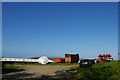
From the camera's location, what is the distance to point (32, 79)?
774cm

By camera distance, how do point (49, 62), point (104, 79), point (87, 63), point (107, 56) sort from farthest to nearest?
point (49, 62)
point (107, 56)
point (87, 63)
point (104, 79)

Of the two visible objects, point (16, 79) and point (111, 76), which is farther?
point (16, 79)

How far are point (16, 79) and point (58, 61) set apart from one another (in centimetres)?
1406

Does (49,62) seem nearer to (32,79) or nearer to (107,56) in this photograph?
(107,56)

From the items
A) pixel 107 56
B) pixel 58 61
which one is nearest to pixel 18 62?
pixel 58 61

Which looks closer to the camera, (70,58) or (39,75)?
(39,75)

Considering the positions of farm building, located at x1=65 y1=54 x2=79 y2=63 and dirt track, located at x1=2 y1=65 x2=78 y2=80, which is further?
farm building, located at x1=65 y1=54 x2=79 y2=63

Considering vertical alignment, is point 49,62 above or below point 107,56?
below

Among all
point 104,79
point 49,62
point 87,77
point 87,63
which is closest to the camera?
point 104,79

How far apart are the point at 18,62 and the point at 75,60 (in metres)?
10.4

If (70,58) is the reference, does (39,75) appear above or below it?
below

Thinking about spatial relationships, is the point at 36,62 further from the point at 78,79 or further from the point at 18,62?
the point at 78,79

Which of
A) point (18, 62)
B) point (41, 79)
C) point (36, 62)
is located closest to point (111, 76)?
point (41, 79)

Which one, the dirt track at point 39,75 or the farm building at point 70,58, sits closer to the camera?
the dirt track at point 39,75
